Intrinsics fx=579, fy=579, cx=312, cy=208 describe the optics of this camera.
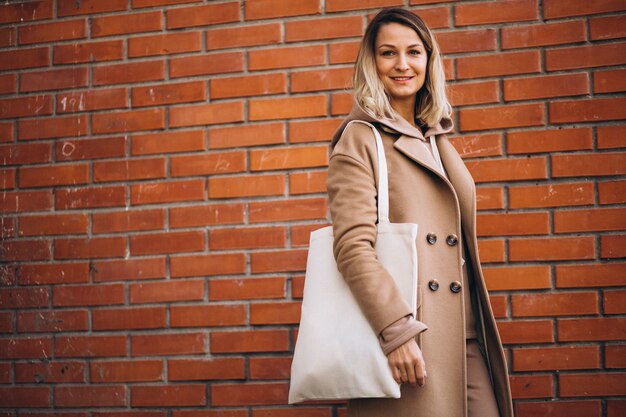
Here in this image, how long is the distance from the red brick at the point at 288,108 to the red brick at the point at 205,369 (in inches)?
39.7

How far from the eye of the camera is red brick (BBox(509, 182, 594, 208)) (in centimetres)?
222

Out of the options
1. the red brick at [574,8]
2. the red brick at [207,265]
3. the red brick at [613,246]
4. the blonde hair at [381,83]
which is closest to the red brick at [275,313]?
the red brick at [207,265]

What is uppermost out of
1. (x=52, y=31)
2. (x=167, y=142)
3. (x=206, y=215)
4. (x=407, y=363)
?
(x=52, y=31)

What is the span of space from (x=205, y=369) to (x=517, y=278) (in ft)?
4.26

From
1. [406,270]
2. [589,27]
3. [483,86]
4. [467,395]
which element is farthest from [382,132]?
[589,27]

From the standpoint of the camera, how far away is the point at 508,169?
2.27m

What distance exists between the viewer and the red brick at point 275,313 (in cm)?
233

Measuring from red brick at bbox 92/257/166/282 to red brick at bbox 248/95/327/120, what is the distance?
0.73 meters

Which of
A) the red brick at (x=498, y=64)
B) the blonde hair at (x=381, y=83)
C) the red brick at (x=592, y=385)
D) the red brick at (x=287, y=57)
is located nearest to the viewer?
the blonde hair at (x=381, y=83)

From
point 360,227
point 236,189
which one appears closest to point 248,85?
point 236,189

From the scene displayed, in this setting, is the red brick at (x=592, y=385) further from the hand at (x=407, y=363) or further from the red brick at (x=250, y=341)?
the red brick at (x=250, y=341)

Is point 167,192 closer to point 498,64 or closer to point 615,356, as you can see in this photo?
point 498,64

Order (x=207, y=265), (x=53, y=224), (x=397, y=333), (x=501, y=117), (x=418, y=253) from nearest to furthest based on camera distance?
(x=397, y=333) < (x=418, y=253) < (x=501, y=117) < (x=207, y=265) < (x=53, y=224)

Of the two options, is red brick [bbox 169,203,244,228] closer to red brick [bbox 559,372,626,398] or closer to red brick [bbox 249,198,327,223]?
red brick [bbox 249,198,327,223]
